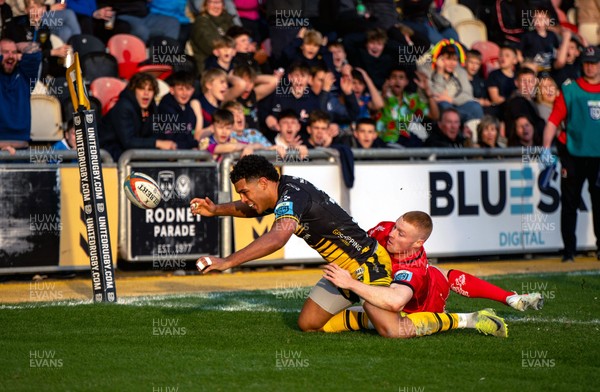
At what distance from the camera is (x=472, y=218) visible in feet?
52.4

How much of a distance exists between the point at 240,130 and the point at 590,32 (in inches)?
445

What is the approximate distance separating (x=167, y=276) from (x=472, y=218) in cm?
477

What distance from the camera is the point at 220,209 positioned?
9.45 m

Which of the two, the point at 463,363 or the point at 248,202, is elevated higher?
the point at 248,202

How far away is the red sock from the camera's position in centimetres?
947

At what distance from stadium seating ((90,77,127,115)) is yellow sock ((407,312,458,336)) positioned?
7861 millimetres

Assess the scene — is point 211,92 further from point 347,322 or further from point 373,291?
point 373,291

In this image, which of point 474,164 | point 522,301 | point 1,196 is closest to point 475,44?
point 474,164

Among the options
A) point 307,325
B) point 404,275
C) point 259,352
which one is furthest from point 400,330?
point 259,352

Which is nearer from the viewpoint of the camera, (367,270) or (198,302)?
(367,270)

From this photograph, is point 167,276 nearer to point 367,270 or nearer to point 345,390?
point 367,270

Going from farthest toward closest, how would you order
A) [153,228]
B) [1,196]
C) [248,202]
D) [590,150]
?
[590,150]
[153,228]
[1,196]
[248,202]

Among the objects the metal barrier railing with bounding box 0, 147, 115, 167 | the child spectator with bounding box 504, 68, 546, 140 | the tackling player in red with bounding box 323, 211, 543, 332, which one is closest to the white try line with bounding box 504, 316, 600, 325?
the tackling player in red with bounding box 323, 211, 543, 332

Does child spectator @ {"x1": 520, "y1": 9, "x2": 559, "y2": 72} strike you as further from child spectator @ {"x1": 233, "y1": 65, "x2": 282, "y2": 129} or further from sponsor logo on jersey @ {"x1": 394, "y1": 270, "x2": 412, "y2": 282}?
sponsor logo on jersey @ {"x1": 394, "y1": 270, "x2": 412, "y2": 282}
